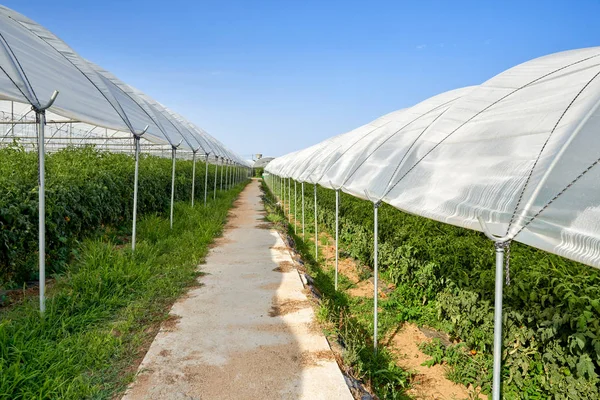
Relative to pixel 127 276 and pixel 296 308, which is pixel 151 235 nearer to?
pixel 127 276

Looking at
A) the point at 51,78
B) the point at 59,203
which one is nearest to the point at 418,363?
the point at 59,203

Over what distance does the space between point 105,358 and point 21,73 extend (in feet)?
8.72

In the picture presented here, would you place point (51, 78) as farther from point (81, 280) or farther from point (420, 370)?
point (420, 370)

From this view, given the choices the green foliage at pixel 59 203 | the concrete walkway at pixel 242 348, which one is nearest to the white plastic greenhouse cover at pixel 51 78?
the green foliage at pixel 59 203

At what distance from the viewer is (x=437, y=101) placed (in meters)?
5.35

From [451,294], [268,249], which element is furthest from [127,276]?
[451,294]

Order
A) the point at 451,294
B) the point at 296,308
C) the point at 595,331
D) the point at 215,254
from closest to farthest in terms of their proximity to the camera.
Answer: the point at 595,331 → the point at 451,294 → the point at 296,308 → the point at 215,254

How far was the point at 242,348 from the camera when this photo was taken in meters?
3.38

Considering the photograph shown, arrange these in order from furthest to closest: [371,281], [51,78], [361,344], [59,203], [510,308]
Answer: [371,281] < [59,203] < [361,344] < [51,78] < [510,308]

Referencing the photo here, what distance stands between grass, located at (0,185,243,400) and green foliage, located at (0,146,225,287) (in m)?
0.37

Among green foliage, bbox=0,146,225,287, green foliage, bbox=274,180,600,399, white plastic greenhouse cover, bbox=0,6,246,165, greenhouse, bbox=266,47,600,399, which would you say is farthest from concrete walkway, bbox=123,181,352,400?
white plastic greenhouse cover, bbox=0,6,246,165

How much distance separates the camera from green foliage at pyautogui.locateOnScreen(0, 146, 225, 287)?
396 cm

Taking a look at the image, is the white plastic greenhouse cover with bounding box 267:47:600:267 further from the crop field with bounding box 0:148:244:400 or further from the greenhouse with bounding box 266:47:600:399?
the crop field with bounding box 0:148:244:400

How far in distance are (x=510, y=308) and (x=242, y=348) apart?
232 cm
